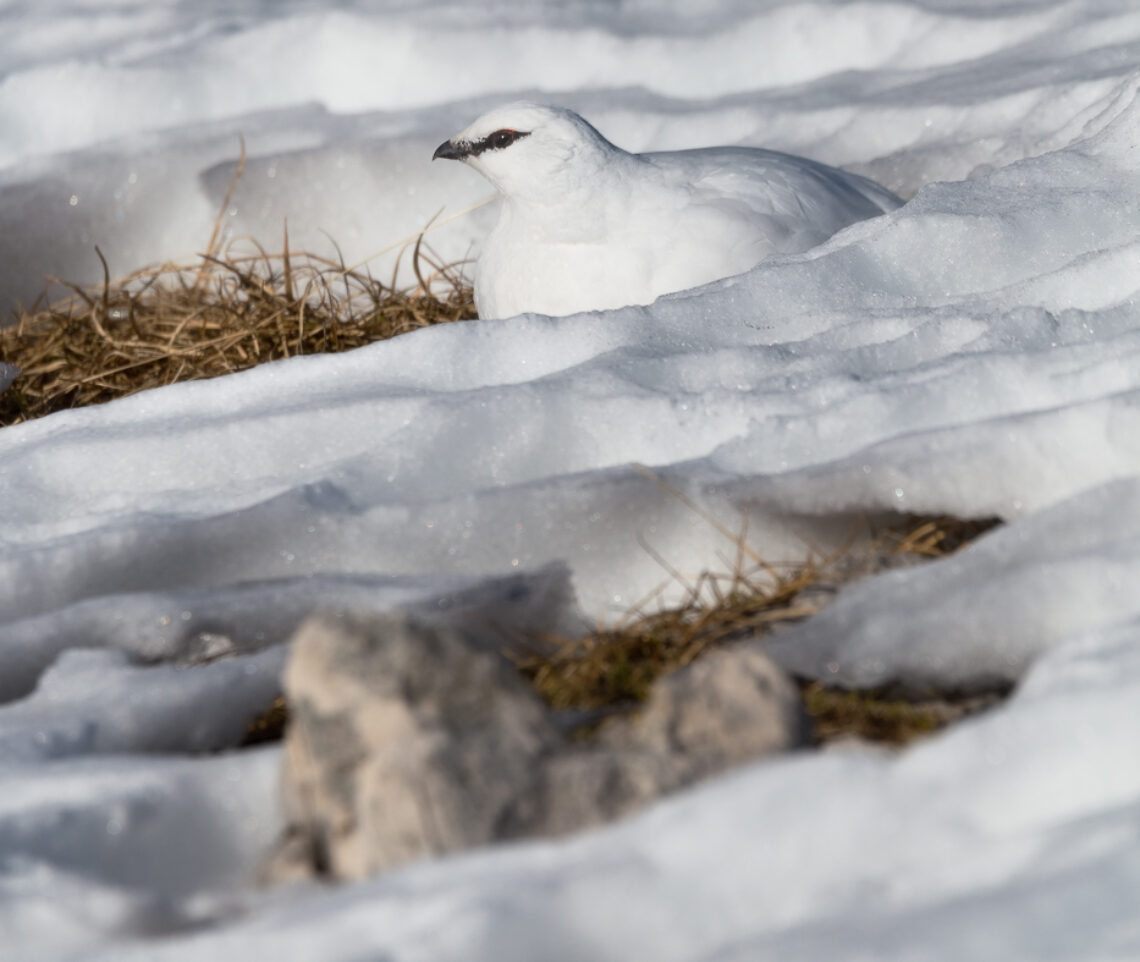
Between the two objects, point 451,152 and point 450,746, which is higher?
point 451,152

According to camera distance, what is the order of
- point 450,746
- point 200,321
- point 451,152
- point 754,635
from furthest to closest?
point 200,321 → point 451,152 → point 754,635 → point 450,746

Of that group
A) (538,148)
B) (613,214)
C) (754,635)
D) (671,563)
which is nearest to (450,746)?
(754,635)

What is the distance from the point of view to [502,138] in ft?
11.3

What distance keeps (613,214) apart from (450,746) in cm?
222

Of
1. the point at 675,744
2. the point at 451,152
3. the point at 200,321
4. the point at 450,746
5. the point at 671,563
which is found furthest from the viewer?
the point at 200,321

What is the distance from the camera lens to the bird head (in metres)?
3.40

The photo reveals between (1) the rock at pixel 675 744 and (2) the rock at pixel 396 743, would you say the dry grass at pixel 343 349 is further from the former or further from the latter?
(2) the rock at pixel 396 743

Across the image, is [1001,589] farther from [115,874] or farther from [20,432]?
[20,432]

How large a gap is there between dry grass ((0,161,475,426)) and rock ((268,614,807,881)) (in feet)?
7.91

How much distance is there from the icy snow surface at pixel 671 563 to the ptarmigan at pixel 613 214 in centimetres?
36

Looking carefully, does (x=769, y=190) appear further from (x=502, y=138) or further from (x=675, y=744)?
(x=675, y=744)

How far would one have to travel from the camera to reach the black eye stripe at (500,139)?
3.43 metres

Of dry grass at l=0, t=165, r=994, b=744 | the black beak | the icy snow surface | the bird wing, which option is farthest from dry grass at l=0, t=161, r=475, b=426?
the icy snow surface

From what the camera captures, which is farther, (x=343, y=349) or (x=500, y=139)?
(x=343, y=349)
